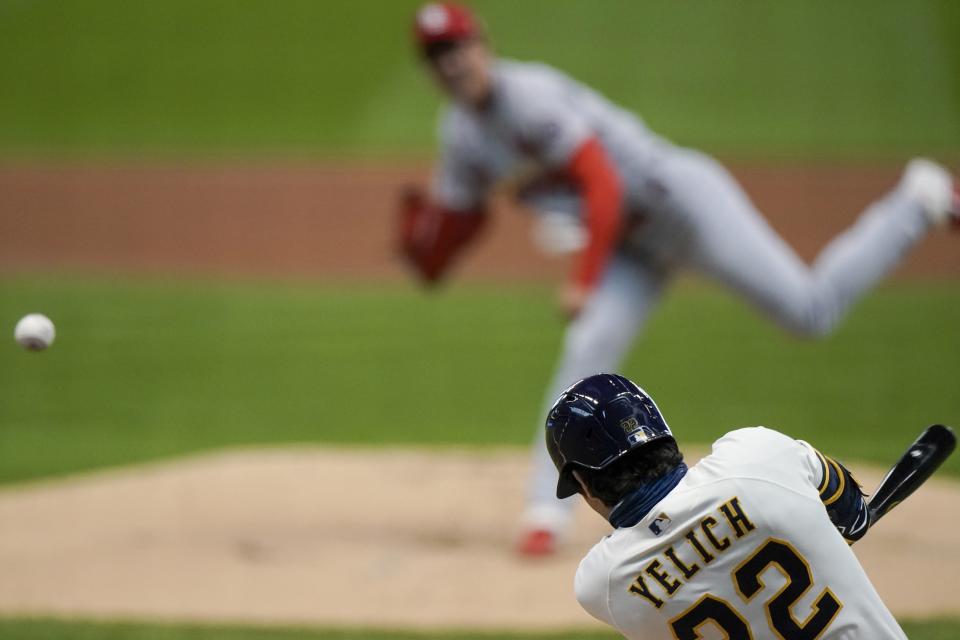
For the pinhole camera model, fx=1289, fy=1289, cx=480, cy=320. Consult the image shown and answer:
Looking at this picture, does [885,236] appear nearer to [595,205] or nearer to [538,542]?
[595,205]

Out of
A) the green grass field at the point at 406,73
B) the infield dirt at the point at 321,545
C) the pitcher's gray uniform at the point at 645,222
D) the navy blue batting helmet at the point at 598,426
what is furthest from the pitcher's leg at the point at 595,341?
the green grass field at the point at 406,73

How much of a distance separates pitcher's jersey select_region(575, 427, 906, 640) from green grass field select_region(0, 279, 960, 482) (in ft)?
15.6

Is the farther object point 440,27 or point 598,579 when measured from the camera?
point 440,27

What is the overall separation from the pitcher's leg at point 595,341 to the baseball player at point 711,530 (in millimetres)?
2846

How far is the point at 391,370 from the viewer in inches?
373

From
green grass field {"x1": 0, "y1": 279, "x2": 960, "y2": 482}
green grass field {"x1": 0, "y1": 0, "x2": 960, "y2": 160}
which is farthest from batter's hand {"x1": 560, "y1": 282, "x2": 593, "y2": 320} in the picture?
green grass field {"x1": 0, "y1": 0, "x2": 960, "y2": 160}

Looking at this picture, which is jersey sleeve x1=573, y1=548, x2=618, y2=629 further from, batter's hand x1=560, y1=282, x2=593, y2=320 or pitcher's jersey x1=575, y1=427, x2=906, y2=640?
batter's hand x1=560, y1=282, x2=593, y2=320

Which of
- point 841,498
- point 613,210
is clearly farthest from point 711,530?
point 613,210

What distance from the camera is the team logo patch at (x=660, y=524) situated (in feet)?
8.13

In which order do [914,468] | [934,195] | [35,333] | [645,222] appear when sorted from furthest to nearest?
[934,195] → [645,222] → [35,333] → [914,468]

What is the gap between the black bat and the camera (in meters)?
2.74

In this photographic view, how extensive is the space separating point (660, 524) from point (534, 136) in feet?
10.5

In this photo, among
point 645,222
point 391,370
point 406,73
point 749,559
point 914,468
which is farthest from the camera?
point 406,73

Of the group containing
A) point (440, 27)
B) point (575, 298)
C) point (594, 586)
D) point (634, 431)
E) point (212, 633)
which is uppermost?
point (440, 27)
